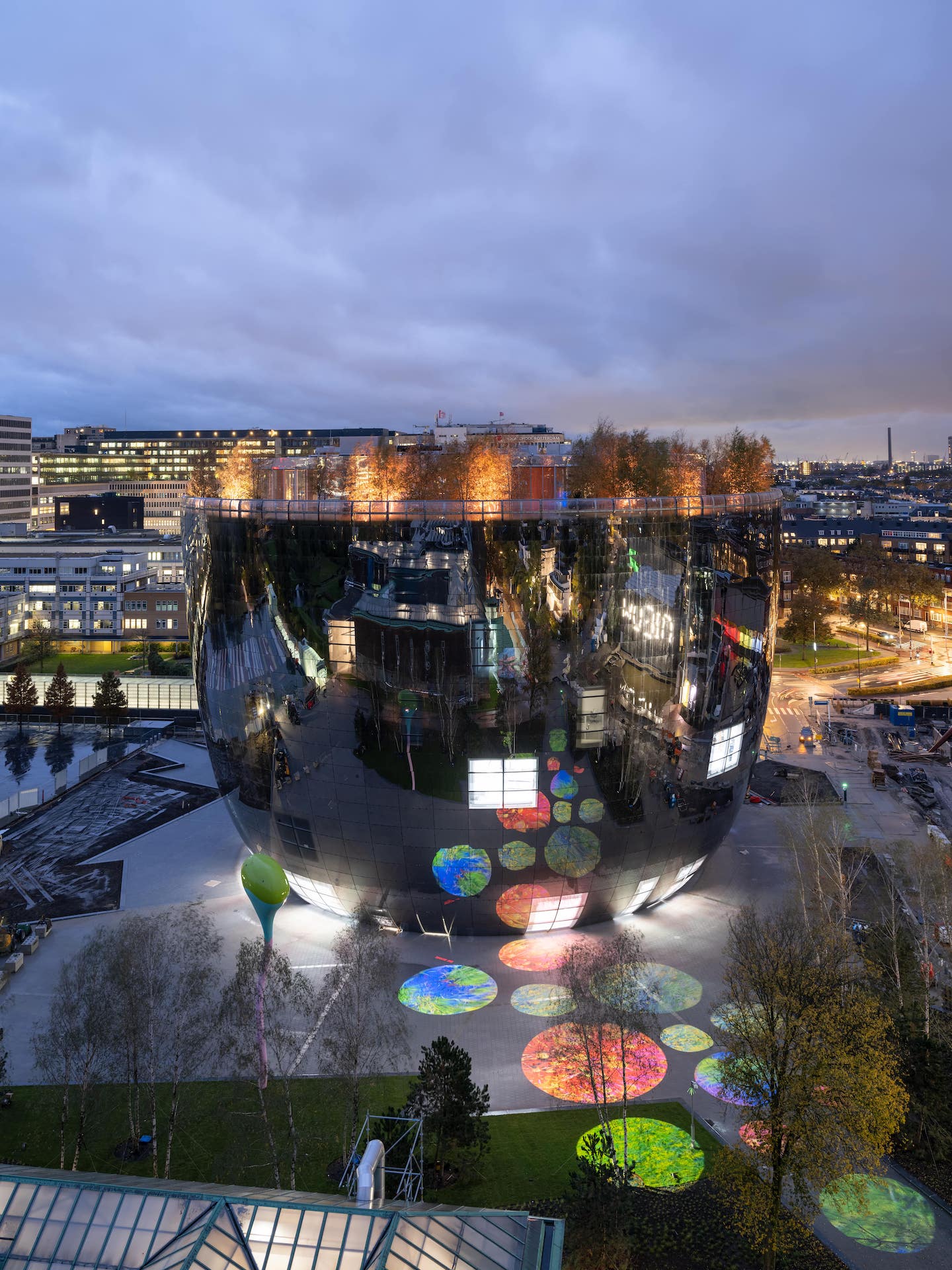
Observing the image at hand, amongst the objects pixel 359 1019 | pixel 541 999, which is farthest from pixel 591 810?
pixel 359 1019

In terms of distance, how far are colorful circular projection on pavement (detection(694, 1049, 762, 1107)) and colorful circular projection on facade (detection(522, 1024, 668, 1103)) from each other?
44.9 inches

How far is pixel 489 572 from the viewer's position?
3291cm

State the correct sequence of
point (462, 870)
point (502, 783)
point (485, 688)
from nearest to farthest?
point (485, 688), point (502, 783), point (462, 870)

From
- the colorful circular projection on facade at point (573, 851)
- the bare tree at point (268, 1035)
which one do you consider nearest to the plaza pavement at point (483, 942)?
the bare tree at point (268, 1035)

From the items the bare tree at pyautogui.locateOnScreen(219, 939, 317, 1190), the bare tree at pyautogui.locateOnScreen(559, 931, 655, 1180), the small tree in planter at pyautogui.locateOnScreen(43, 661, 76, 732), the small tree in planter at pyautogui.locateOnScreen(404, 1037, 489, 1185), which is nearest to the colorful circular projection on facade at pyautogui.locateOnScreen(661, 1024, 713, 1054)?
the bare tree at pyautogui.locateOnScreen(559, 931, 655, 1180)

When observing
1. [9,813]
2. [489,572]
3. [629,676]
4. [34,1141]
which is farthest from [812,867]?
[9,813]

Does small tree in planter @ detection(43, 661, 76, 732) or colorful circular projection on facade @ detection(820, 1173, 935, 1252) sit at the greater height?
small tree in planter @ detection(43, 661, 76, 732)

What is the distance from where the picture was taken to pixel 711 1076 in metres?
29.0

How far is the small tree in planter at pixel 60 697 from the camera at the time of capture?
7575 cm

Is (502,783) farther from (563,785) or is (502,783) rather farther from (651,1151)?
(651,1151)

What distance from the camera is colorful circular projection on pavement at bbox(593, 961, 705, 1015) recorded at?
26578 millimetres

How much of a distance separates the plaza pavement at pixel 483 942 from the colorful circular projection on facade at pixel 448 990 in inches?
14.3

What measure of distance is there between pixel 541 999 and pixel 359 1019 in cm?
968

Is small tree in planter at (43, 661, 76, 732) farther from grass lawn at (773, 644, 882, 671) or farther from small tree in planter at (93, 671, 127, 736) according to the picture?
grass lawn at (773, 644, 882, 671)
